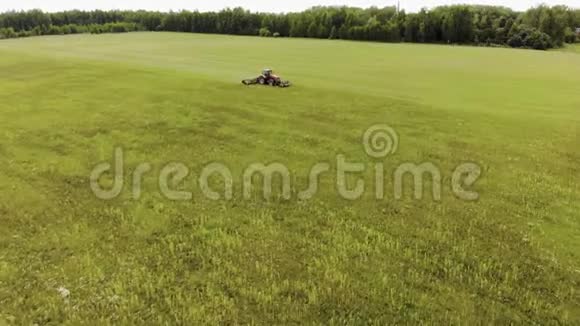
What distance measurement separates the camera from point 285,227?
9984mm

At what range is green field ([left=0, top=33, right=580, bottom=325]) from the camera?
7.36 meters

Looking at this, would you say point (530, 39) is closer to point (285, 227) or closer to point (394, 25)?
point (394, 25)

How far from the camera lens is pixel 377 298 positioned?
295 inches

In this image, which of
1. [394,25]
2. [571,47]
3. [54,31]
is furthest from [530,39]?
[54,31]

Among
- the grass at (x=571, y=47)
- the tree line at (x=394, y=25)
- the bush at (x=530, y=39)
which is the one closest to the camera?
the grass at (x=571, y=47)

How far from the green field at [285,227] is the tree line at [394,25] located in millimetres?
68320

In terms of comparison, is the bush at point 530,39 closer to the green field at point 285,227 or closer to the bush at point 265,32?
the bush at point 265,32

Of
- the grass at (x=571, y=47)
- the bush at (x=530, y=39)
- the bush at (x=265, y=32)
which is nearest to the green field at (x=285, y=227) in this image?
the bush at (x=530, y=39)

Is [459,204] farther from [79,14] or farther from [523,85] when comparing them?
[79,14]

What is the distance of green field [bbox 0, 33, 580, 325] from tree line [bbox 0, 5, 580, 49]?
68320 mm

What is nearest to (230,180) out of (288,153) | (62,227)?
(288,153)

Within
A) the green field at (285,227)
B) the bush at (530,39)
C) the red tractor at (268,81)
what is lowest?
the green field at (285,227)

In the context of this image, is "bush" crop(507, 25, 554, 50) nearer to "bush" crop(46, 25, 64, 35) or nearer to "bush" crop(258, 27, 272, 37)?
"bush" crop(258, 27, 272, 37)

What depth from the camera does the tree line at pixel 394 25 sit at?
8231 centimetres
